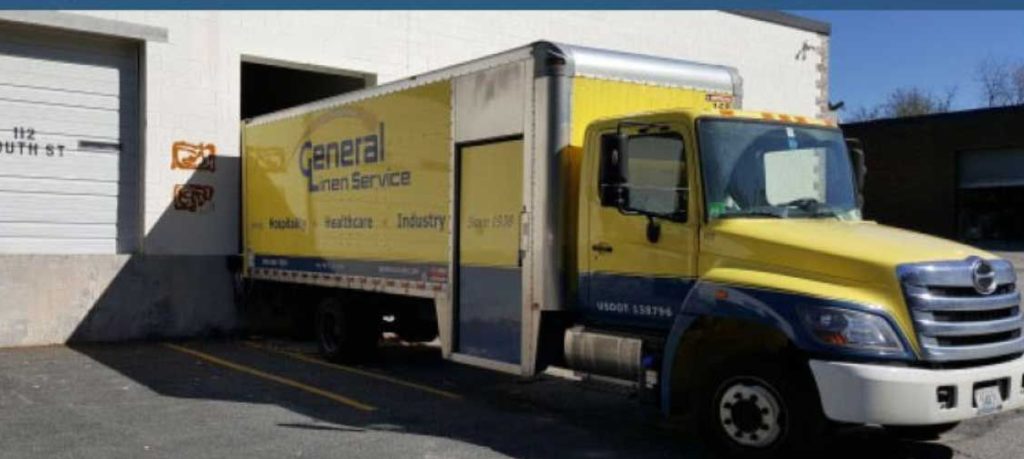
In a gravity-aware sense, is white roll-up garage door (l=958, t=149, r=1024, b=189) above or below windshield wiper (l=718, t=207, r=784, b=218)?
above

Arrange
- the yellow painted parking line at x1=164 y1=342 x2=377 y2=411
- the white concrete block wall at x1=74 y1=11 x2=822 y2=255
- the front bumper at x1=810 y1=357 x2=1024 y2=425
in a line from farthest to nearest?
the white concrete block wall at x1=74 y1=11 x2=822 y2=255 → the yellow painted parking line at x1=164 y1=342 x2=377 y2=411 → the front bumper at x1=810 y1=357 x2=1024 y2=425

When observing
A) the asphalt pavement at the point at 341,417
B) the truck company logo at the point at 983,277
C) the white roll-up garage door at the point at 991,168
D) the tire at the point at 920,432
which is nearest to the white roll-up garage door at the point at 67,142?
the asphalt pavement at the point at 341,417

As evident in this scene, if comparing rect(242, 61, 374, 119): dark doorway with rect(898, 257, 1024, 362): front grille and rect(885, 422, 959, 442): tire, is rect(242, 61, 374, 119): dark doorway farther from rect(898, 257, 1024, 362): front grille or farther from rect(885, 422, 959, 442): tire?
rect(898, 257, 1024, 362): front grille

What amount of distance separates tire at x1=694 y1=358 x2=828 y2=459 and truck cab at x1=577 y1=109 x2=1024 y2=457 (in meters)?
0.01

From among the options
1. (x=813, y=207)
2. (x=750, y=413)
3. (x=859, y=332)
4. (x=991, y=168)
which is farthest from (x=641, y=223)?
(x=991, y=168)

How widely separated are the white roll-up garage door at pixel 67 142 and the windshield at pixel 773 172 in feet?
31.5

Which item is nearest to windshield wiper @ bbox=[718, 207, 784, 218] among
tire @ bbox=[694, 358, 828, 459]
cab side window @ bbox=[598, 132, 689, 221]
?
cab side window @ bbox=[598, 132, 689, 221]

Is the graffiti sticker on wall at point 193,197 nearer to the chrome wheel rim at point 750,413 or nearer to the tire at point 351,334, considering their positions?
the tire at point 351,334

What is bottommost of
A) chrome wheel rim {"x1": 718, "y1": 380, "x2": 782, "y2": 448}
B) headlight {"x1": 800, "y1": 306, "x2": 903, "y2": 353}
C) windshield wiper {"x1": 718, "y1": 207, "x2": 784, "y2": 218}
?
chrome wheel rim {"x1": 718, "y1": 380, "x2": 782, "y2": 448}

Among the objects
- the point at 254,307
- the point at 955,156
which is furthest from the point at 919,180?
the point at 254,307

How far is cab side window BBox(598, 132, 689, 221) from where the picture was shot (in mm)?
7344

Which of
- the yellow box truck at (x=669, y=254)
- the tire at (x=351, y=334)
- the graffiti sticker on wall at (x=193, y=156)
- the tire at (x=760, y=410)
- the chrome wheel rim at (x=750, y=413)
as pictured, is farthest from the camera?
the graffiti sticker on wall at (x=193, y=156)

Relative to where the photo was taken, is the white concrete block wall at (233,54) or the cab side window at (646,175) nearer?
the cab side window at (646,175)

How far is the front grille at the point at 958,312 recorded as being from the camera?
246 inches
